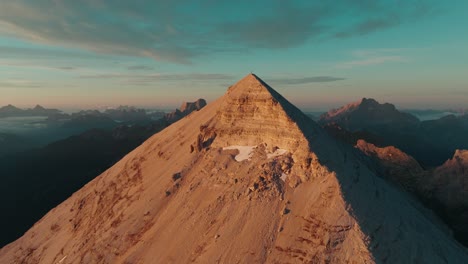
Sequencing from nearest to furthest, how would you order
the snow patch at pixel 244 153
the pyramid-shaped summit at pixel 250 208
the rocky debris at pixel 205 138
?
the pyramid-shaped summit at pixel 250 208, the snow patch at pixel 244 153, the rocky debris at pixel 205 138

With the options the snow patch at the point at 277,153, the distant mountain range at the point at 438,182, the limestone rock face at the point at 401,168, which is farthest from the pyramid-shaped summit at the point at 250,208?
the limestone rock face at the point at 401,168

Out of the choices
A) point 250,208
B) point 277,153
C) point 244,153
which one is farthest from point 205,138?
point 250,208

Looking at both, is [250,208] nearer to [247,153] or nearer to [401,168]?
[247,153]

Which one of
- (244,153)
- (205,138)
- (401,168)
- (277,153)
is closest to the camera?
(277,153)

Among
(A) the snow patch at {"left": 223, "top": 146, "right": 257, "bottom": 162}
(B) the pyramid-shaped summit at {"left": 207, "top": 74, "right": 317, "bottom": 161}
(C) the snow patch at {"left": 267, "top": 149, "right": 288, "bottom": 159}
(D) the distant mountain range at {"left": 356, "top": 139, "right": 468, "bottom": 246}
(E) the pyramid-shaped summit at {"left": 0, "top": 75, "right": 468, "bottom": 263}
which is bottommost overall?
(D) the distant mountain range at {"left": 356, "top": 139, "right": 468, "bottom": 246}

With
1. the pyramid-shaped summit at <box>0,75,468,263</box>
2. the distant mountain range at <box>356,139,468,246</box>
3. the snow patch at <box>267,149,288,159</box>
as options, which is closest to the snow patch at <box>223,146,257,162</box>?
the pyramid-shaped summit at <box>0,75,468,263</box>

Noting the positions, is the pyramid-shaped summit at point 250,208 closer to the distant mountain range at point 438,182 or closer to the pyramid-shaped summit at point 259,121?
the pyramid-shaped summit at point 259,121

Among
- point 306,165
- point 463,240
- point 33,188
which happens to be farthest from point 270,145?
point 33,188

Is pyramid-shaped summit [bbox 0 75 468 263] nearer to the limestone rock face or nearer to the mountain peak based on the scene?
the mountain peak
